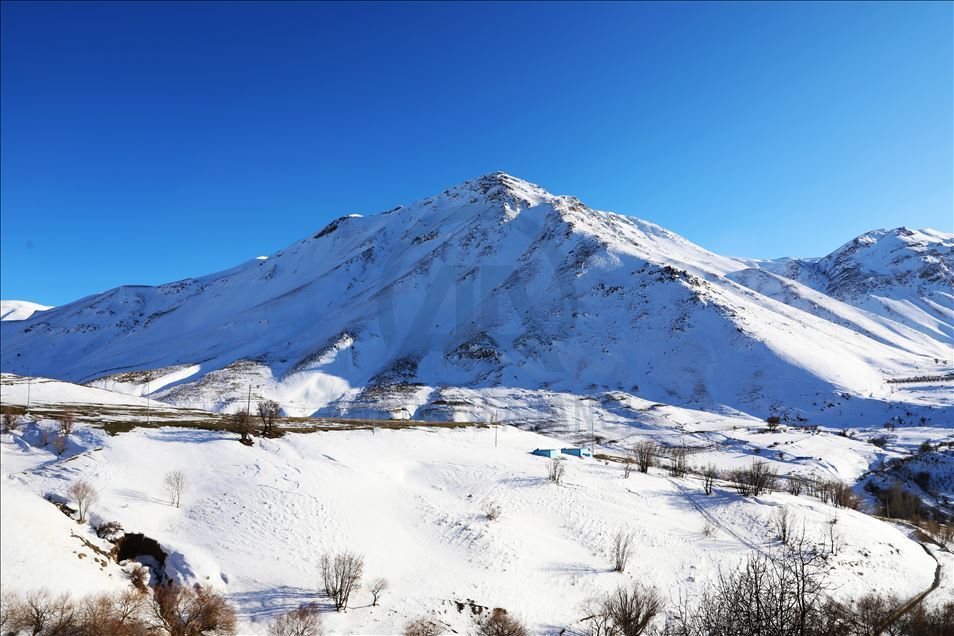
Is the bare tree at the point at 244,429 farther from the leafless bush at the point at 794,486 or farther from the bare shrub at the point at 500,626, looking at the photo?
the leafless bush at the point at 794,486

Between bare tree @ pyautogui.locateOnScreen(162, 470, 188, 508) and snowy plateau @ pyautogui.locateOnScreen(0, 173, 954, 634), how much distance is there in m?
0.93

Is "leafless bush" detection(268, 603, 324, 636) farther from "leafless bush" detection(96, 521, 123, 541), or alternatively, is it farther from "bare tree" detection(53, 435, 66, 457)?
"bare tree" detection(53, 435, 66, 457)

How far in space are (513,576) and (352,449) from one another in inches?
841

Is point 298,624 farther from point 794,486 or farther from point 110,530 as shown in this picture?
point 794,486

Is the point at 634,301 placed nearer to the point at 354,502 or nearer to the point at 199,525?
the point at 354,502

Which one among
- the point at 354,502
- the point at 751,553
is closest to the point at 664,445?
the point at 751,553

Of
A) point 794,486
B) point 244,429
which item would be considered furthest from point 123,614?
point 794,486

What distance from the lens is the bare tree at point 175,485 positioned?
28484 millimetres

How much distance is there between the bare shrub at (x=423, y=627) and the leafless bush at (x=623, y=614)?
26.6 ft

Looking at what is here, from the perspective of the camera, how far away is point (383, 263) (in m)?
193

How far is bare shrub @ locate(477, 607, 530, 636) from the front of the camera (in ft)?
78.6

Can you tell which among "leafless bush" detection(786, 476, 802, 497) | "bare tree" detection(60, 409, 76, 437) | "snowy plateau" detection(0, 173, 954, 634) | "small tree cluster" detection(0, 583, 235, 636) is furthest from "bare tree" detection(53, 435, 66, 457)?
"leafless bush" detection(786, 476, 802, 497)

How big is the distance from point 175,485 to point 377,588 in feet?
46.8

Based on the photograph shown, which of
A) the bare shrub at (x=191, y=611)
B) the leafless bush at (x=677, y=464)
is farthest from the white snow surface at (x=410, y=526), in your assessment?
the leafless bush at (x=677, y=464)
